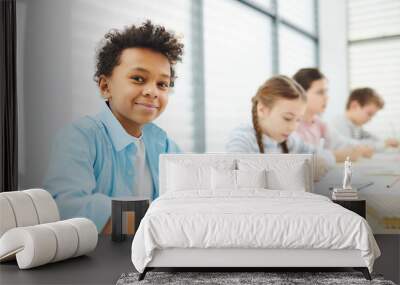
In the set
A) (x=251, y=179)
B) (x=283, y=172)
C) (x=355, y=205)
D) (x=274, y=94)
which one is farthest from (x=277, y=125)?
(x=355, y=205)

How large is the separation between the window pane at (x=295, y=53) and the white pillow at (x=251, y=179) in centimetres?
142

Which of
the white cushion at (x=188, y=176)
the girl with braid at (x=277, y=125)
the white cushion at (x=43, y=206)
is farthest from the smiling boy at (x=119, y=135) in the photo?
the white cushion at (x=43, y=206)

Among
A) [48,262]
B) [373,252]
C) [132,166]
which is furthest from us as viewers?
[132,166]

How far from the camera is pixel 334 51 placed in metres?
6.44

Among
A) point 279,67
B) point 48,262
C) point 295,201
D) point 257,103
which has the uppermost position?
point 279,67

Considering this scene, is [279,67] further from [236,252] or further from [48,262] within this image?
[48,262]

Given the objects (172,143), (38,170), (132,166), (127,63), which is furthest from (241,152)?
(38,170)

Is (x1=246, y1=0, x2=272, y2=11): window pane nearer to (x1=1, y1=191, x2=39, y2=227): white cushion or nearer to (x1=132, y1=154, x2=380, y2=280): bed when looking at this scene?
(x1=132, y1=154, x2=380, y2=280): bed

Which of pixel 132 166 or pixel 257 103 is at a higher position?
pixel 257 103

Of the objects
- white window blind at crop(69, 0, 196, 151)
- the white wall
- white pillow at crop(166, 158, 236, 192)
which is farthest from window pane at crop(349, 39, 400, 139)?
white window blind at crop(69, 0, 196, 151)

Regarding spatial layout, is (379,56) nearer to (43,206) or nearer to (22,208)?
(43,206)

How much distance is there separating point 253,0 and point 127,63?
1.64 m

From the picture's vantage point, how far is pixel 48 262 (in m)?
4.59

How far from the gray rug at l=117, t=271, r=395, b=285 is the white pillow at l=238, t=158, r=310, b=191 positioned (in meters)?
1.53
